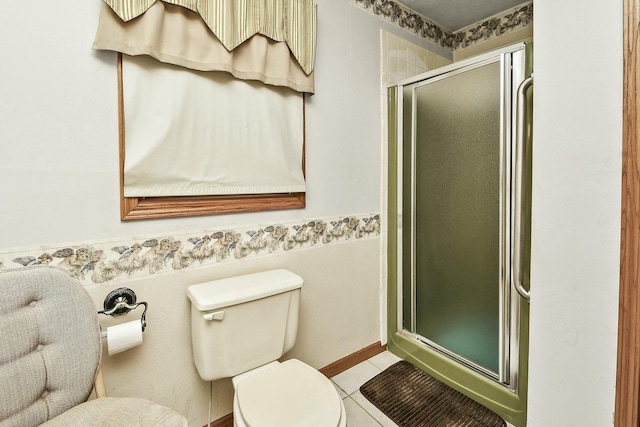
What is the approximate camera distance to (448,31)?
2400 millimetres

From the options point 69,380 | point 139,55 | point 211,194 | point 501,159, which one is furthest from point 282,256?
point 501,159

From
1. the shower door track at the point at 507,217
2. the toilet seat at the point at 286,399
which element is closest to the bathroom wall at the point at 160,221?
the toilet seat at the point at 286,399

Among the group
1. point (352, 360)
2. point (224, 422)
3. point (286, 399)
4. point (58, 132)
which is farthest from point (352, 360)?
point (58, 132)

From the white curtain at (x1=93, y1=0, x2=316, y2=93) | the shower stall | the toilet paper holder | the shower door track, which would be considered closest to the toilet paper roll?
the toilet paper holder

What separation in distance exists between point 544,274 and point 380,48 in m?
1.67

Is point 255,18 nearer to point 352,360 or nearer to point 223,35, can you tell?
point 223,35

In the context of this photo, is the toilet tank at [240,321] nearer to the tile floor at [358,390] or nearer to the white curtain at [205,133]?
the white curtain at [205,133]

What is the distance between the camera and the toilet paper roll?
1.06m

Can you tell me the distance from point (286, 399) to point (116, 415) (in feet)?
1.66

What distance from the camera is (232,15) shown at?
1324 mm

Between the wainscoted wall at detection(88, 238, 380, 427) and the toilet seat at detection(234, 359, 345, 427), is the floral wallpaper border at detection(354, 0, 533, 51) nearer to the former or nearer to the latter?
the wainscoted wall at detection(88, 238, 380, 427)

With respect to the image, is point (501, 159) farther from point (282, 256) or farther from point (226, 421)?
point (226, 421)

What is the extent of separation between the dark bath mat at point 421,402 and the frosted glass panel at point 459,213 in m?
0.22

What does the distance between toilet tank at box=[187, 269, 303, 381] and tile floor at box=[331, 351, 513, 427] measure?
22.0 inches
